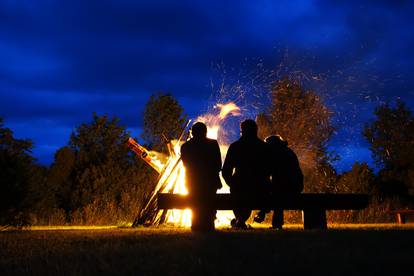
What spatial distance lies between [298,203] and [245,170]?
1.10 m

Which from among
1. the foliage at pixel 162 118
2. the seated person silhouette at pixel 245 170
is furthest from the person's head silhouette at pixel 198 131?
the foliage at pixel 162 118

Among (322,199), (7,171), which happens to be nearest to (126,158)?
(7,171)

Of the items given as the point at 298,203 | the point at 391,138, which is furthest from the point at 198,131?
the point at 391,138

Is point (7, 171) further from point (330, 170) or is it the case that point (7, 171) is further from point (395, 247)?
point (330, 170)

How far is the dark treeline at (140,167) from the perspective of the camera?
452 inches

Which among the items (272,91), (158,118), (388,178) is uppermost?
(272,91)

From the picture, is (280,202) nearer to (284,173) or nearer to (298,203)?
(298,203)

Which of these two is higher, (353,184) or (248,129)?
(353,184)

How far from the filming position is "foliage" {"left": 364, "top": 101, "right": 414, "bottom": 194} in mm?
31969

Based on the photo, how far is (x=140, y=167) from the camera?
19406 millimetres

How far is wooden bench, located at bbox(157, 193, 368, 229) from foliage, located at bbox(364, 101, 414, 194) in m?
24.2

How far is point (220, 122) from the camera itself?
1445 cm

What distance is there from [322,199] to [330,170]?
777 inches

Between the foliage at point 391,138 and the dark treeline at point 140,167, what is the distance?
68 mm
